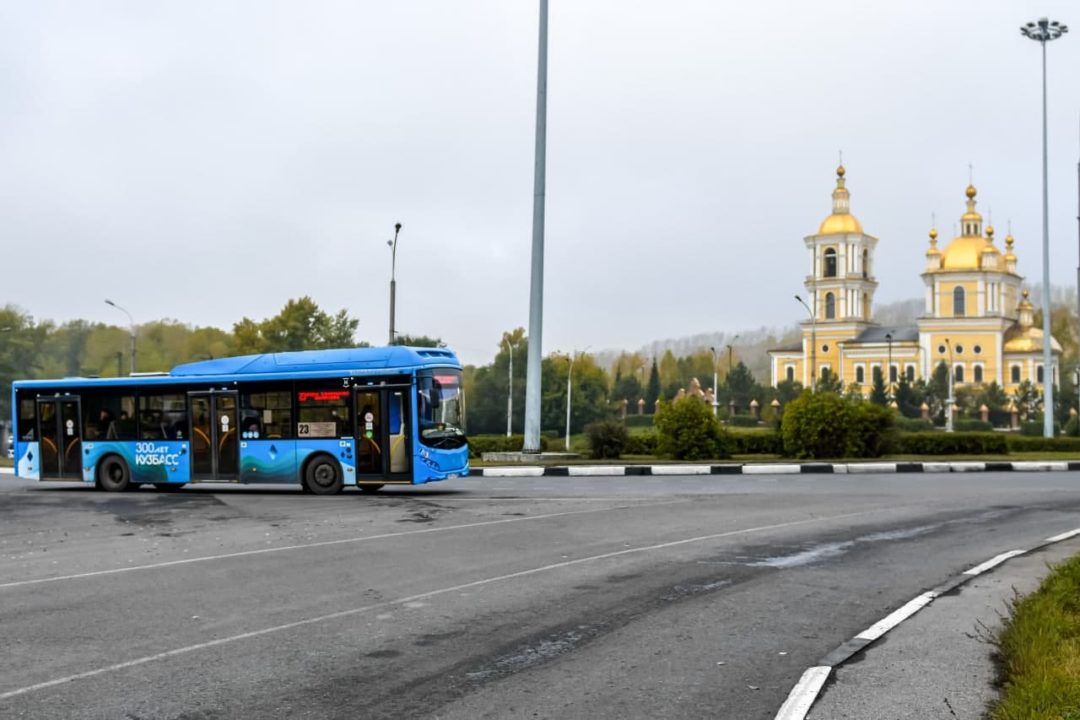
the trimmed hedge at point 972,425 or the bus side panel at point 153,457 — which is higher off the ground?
the trimmed hedge at point 972,425

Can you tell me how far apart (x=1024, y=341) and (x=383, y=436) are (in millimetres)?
125478

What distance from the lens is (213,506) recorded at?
2009 cm

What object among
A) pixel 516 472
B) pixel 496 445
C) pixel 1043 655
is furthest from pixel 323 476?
pixel 496 445

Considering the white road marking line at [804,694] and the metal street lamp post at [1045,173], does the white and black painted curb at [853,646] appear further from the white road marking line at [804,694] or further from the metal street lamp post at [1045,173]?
the metal street lamp post at [1045,173]

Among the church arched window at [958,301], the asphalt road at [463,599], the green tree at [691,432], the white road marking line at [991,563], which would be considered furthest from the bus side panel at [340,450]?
the church arched window at [958,301]

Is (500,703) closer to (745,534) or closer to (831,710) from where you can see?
(831,710)

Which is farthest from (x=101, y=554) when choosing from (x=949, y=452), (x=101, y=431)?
(x=949, y=452)

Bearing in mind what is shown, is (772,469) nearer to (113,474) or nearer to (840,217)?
(113,474)

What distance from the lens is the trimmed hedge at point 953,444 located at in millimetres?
35344

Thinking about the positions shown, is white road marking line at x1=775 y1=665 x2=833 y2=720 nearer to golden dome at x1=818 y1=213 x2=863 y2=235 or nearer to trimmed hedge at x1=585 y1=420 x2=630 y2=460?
trimmed hedge at x1=585 y1=420 x2=630 y2=460

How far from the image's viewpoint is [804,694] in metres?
6.38

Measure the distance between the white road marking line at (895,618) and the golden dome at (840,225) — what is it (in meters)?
140

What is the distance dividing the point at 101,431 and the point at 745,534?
52.3 feet

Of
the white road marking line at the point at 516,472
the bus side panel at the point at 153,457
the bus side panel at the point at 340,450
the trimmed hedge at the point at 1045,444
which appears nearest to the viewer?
the bus side panel at the point at 340,450
